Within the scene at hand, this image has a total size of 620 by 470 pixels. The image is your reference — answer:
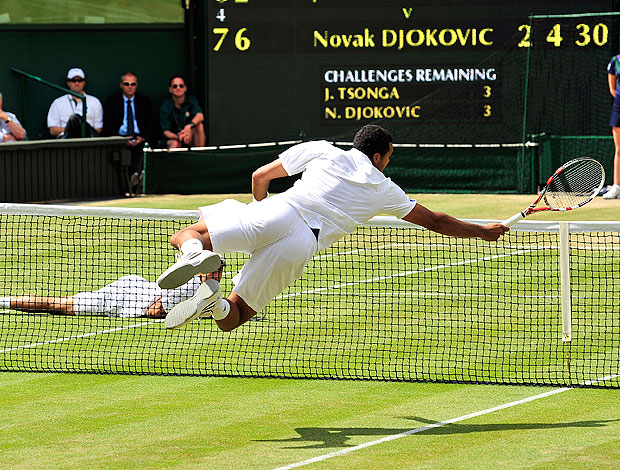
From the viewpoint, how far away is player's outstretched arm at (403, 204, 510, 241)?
26.7ft

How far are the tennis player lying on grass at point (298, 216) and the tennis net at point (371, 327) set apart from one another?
3.94 ft

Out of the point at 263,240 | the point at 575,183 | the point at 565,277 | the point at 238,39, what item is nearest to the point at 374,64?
the point at 238,39

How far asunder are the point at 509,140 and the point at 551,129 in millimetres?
817

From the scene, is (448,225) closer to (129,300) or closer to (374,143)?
(374,143)

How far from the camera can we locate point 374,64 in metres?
22.5

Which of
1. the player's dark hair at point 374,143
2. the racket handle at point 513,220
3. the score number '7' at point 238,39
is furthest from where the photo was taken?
the score number '7' at point 238,39

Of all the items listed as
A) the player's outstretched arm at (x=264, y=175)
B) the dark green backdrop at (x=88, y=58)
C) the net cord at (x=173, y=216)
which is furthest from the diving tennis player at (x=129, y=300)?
the dark green backdrop at (x=88, y=58)

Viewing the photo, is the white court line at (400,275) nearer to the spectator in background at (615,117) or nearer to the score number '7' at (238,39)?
the spectator in background at (615,117)

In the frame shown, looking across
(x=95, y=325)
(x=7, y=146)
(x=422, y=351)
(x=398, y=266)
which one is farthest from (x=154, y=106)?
(x=422, y=351)

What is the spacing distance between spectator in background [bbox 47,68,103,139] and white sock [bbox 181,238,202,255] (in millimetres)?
15275

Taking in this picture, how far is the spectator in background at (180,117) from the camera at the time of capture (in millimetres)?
22828

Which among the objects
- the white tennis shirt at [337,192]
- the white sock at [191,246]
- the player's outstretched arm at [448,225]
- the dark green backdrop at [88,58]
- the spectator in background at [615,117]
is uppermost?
the dark green backdrop at [88,58]

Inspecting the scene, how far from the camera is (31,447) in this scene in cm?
712

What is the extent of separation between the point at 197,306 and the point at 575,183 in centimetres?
328
